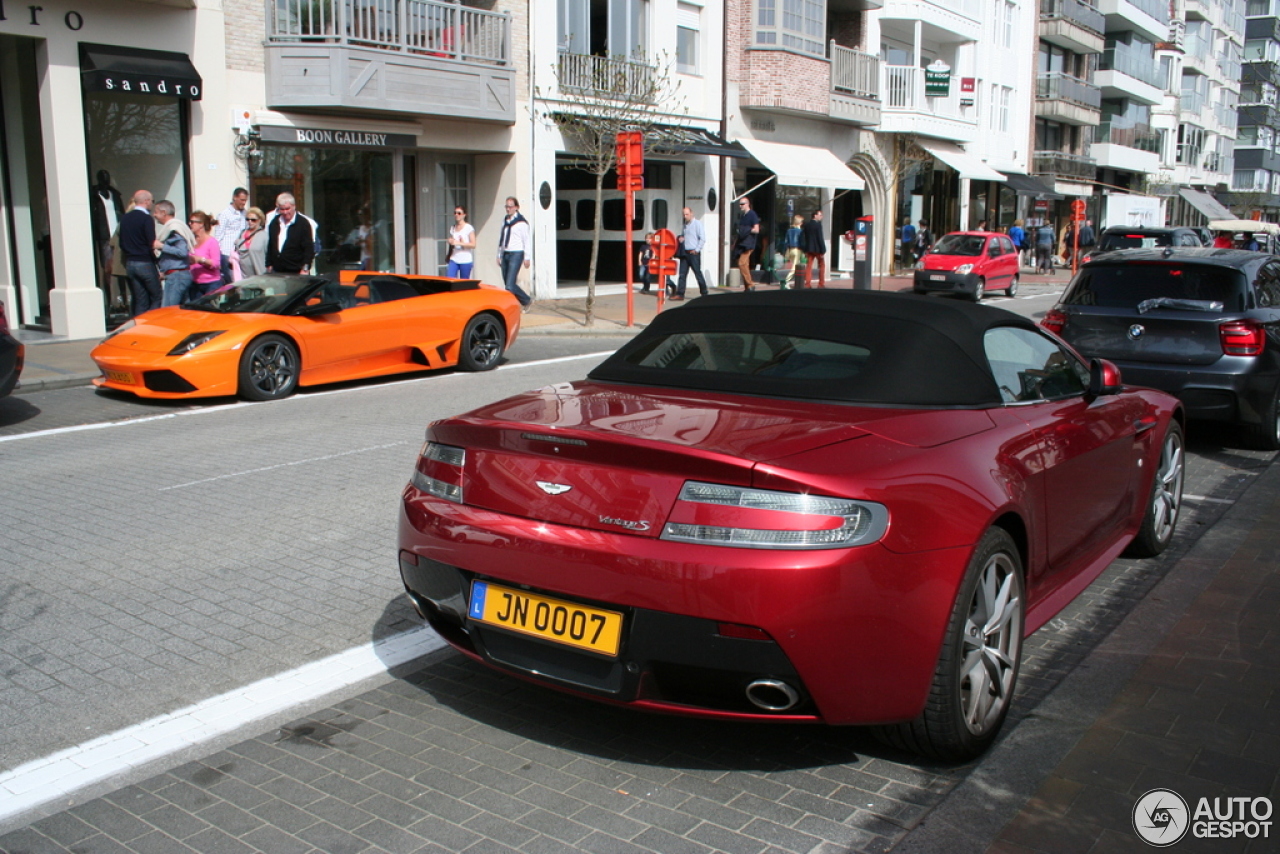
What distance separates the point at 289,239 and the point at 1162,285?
33.5 feet

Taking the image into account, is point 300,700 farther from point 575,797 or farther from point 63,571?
point 63,571

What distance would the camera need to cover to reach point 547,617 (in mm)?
3420

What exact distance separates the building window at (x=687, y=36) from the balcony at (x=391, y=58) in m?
6.12

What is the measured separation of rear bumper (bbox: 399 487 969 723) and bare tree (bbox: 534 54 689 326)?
15.5 metres

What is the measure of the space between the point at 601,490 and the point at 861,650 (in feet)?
2.85

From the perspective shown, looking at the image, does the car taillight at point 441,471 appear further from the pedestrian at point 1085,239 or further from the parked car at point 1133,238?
the pedestrian at point 1085,239

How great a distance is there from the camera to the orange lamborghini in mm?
10852

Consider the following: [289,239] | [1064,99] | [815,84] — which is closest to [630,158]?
[289,239]

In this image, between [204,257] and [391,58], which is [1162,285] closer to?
[204,257]

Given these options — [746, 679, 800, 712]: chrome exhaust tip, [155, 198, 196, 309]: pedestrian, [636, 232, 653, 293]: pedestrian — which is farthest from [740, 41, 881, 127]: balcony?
[746, 679, 800, 712]: chrome exhaust tip

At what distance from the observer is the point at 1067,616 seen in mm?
5055

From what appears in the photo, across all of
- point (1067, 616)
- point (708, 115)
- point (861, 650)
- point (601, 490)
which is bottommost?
point (1067, 616)

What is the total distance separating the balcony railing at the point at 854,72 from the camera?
Result: 3100 centimetres

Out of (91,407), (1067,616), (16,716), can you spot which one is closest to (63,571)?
(16,716)
